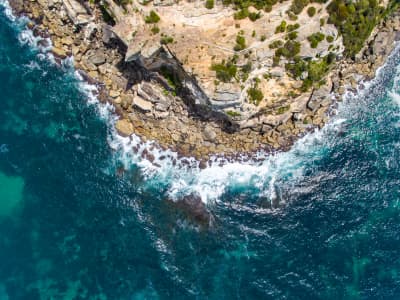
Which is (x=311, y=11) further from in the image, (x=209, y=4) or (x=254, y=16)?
(x=209, y=4)

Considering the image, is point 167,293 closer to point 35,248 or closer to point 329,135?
point 35,248

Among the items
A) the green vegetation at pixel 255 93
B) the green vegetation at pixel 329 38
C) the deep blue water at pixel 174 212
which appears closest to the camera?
the green vegetation at pixel 329 38

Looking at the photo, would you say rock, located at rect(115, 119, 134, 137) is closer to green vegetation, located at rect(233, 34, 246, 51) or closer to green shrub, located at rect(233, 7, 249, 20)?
green vegetation, located at rect(233, 34, 246, 51)

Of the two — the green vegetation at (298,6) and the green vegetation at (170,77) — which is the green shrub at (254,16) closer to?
the green vegetation at (298,6)

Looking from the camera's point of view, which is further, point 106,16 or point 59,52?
point 59,52

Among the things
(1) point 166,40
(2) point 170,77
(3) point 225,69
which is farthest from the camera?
(2) point 170,77

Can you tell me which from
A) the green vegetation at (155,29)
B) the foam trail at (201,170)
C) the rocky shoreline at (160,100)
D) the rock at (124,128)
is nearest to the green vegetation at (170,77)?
the rocky shoreline at (160,100)

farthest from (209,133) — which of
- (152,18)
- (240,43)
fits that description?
(152,18)
